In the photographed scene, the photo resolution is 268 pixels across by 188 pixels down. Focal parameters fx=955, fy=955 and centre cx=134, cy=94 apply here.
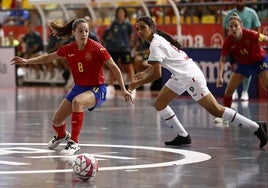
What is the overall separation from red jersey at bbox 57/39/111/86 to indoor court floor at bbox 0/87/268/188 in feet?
3.20

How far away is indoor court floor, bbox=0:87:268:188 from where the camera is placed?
10.2 m

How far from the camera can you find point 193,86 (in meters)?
13.8

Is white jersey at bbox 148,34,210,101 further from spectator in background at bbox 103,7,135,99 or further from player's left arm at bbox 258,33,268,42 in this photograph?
spectator in background at bbox 103,7,135,99

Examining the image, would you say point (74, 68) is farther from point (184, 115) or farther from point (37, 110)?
point (37, 110)

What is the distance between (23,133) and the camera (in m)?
15.5

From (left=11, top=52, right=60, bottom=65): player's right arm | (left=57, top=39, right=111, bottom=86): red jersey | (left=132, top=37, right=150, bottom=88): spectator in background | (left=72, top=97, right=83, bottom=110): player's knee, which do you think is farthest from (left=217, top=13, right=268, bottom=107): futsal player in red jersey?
(left=132, top=37, right=150, bottom=88): spectator in background

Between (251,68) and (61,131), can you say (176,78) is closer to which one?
(61,131)

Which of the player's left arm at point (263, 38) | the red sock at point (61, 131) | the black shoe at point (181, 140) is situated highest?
the player's left arm at point (263, 38)

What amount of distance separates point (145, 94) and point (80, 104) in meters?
13.3

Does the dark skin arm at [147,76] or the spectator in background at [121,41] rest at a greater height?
the spectator in background at [121,41]

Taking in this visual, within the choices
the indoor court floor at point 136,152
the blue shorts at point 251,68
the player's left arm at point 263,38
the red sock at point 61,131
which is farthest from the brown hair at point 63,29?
the blue shorts at point 251,68

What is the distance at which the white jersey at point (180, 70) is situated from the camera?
13609mm

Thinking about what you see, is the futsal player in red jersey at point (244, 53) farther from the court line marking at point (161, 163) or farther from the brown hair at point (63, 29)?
the brown hair at point (63, 29)

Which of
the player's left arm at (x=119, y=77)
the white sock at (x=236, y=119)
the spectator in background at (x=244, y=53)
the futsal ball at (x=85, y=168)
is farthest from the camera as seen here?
the spectator in background at (x=244, y=53)
